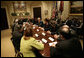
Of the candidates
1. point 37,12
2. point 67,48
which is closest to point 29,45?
point 67,48

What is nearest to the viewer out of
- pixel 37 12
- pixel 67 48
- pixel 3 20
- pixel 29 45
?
pixel 67 48

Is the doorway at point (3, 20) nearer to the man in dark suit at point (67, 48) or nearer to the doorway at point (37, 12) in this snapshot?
the doorway at point (37, 12)

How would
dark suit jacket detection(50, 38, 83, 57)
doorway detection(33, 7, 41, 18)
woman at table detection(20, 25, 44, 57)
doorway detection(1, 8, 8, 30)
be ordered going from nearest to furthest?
dark suit jacket detection(50, 38, 83, 57), woman at table detection(20, 25, 44, 57), doorway detection(1, 8, 8, 30), doorway detection(33, 7, 41, 18)

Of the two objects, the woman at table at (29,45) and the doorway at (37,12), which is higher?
the doorway at (37,12)

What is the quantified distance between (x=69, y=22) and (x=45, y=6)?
3257 mm

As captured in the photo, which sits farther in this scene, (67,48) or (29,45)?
(29,45)

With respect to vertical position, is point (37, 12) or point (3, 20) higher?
point (37, 12)

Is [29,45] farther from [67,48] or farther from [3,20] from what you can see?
[3,20]

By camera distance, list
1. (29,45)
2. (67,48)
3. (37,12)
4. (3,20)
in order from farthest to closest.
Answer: (37,12)
(3,20)
(29,45)
(67,48)

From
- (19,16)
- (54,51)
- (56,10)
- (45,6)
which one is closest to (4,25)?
(19,16)

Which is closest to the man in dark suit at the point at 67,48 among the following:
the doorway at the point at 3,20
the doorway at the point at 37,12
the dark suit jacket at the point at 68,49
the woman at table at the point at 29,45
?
the dark suit jacket at the point at 68,49

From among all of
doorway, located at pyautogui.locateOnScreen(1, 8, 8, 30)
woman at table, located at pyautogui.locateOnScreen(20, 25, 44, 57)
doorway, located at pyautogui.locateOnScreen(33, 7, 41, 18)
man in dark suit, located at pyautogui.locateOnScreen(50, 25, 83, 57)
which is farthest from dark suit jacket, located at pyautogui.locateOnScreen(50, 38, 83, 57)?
doorway, located at pyautogui.locateOnScreen(1, 8, 8, 30)

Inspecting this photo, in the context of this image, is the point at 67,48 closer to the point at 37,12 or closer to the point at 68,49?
the point at 68,49

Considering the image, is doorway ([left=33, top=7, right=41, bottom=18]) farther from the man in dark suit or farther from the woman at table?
the man in dark suit
